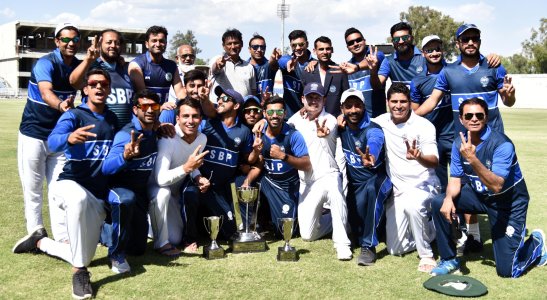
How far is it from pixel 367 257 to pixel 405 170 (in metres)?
1.10

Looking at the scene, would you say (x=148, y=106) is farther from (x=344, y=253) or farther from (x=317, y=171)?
(x=344, y=253)

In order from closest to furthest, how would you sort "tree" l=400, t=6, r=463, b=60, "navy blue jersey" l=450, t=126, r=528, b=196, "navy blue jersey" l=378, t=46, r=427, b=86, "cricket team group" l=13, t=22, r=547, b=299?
"navy blue jersey" l=450, t=126, r=528, b=196 < "cricket team group" l=13, t=22, r=547, b=299 < "navy blue jersey" l=378, t=46, r=427, b=86 < "tree" l=400, t=6, r=463, b=60

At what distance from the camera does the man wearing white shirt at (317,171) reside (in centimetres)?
625

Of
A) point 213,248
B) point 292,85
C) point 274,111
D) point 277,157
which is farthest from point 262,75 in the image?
point 213,248

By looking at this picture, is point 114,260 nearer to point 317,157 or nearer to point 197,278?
point 197,278

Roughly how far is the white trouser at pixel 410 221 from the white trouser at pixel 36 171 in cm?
363

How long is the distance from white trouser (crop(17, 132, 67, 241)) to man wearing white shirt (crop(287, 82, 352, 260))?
9.22ft

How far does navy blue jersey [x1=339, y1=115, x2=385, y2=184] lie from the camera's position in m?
5.89

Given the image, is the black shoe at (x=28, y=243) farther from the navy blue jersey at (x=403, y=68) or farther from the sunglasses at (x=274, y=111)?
the navy blue jersey at (x=403, y=68)

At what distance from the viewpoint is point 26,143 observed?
570 cm

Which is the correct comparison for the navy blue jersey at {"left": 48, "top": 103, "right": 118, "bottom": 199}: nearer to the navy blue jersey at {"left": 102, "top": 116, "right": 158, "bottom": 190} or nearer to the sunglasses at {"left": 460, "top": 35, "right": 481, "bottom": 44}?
the navy blue jersey at {"left": 102, "top": 116, "right": 158, "bottom": 190}

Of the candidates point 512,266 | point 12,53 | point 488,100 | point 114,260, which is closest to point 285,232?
point 114,260

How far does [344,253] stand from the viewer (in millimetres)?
5691

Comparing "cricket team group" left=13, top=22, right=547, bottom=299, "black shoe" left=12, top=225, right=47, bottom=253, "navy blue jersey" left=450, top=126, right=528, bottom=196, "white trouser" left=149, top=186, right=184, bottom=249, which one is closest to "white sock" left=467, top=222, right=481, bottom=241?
"cricket team group" left=13, top=22, right=547, bottom=299
